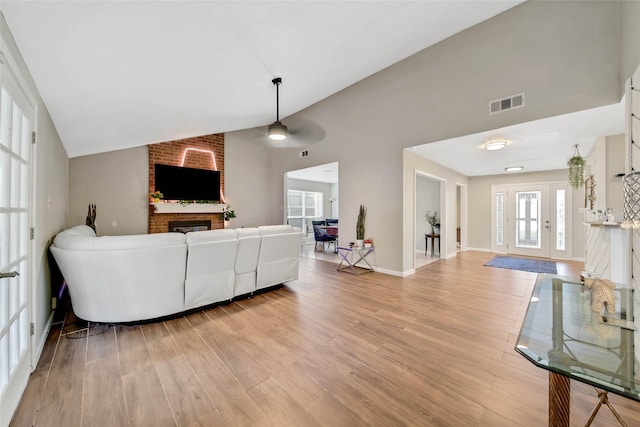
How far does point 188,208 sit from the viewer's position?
5945 millimetres

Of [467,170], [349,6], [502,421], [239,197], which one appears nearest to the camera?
[502,421]

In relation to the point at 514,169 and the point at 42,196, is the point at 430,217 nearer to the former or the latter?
the point at 514,169

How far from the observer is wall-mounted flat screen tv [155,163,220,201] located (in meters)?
5.71

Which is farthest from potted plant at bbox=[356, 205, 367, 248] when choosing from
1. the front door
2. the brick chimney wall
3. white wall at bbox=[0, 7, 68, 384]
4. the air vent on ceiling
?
the front door

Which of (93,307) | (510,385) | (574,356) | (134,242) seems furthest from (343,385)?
(93,307)

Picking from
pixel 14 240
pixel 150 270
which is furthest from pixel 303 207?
pixel 14 240

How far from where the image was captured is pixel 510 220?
269 inches

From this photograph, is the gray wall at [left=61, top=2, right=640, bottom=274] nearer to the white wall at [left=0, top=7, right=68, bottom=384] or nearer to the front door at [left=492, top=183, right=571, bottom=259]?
the front door at [left=492, top=183, right=571, bottom=259]

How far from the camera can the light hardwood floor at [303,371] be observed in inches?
57.3

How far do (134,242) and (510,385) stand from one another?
3356 millimetres

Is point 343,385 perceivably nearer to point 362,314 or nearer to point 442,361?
point 442,361

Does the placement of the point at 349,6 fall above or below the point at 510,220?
above

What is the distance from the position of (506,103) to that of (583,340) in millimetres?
3354

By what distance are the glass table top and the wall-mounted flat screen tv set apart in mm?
6521
